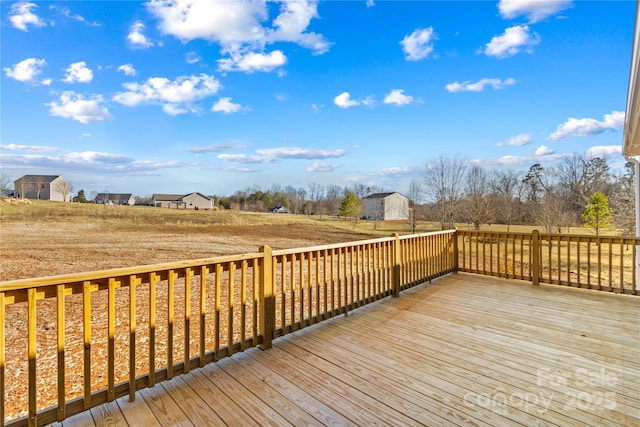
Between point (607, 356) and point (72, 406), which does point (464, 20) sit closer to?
point (607, 356)

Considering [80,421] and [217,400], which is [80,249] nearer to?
[80,421]

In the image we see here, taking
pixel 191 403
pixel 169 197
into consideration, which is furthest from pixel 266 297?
pixel 169 197

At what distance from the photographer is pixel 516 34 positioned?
332 inches

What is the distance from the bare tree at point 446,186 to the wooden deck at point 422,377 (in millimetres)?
16714

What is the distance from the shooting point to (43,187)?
43281 millimetres

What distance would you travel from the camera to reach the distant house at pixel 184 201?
55.5 metres

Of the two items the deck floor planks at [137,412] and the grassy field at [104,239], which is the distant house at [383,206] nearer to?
the grassy field at [104,239]

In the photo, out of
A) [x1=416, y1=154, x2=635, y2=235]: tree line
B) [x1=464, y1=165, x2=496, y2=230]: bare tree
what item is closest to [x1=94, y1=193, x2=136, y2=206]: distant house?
[x1=416, y1=154, x2=635, y2=235]: tree line

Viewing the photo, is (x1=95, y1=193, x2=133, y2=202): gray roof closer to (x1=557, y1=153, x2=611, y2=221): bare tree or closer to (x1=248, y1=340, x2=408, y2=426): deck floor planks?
(x1=248, y1=340, x2=408, y2=426): deck floor planks

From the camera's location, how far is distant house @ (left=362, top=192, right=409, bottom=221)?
3919 cm

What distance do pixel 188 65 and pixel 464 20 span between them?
39.1ft

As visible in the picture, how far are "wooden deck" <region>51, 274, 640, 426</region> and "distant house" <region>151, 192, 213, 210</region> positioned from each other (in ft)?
183

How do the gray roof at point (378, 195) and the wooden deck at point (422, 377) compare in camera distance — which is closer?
the wooden deck at point (422, 377)

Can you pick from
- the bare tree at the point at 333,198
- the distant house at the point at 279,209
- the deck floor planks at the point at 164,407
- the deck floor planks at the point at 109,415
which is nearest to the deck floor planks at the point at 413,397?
the deck floor planks at the point at 164,407
